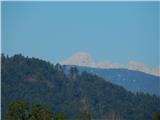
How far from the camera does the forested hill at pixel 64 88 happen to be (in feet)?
272

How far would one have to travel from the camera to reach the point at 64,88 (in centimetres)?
9156

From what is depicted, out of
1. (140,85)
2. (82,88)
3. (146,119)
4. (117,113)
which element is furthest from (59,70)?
(140,85)

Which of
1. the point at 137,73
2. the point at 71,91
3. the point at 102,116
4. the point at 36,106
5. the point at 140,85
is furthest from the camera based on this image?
the point at 137,73

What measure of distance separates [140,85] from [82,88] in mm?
70201

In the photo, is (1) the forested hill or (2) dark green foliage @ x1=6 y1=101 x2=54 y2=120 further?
(1) the forested hill

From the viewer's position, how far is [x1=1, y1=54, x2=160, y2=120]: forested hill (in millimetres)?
82875

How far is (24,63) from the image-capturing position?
306 ft

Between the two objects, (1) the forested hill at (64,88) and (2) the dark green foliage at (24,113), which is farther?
(1) the forested hill at (64,88)

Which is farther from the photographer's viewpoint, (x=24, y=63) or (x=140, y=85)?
(x=140, y=85)

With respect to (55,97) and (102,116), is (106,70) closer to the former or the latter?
(55,97)

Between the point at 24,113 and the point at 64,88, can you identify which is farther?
the point at 64,88

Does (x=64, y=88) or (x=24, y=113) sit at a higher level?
(x=24, y=113)

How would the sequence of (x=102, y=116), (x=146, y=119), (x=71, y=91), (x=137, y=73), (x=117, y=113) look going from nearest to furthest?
(x=146, y=119) < (x=102, y=116) < (x=117, y=113) < (x=71, y=91) < (x=137, y=73)

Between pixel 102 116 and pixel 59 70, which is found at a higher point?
pixel 59 70
